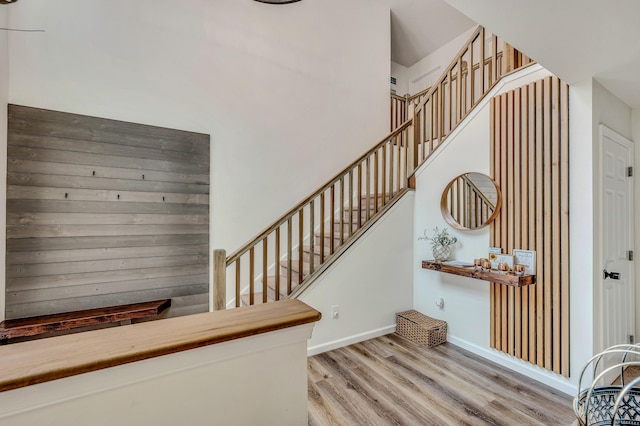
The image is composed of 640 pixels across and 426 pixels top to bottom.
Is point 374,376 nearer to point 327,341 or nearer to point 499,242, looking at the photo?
point 327,341

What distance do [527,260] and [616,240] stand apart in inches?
31.3

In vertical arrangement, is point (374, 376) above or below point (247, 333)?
below

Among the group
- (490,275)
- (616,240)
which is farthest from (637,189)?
(490,275)

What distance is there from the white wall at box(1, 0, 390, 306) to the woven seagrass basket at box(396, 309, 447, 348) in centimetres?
206

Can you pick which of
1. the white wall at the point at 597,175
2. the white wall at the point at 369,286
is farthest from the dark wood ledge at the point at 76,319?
the white wall at the point at 597,175

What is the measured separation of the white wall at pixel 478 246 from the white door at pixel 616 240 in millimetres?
202

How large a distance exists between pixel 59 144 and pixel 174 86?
126cm

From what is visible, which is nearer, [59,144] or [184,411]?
[184,411]

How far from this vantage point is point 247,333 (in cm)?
95

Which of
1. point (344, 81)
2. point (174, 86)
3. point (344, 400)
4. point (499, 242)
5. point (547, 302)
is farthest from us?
point (344, 81)

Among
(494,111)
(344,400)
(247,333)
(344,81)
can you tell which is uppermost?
(344,81)

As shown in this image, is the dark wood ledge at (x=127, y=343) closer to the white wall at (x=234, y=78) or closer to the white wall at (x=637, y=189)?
the white wall at (x=234, y=78)

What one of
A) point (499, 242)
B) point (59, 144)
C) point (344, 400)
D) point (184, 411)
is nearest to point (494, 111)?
point (499, 242)

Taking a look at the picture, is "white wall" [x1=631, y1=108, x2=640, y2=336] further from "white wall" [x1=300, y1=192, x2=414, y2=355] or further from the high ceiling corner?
"white wall" [x1=300, y1=192, x2=414, y2=355]
